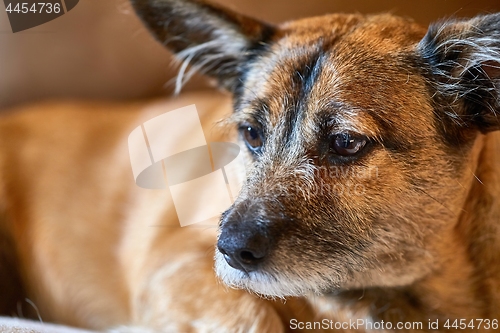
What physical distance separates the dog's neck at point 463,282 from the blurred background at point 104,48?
0.46 metres

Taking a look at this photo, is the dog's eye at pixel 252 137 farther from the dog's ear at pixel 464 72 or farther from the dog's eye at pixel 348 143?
the dog's ear at pixel 464 72

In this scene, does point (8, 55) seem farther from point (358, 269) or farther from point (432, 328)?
point (432, 328)

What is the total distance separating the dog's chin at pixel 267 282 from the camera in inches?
41.1

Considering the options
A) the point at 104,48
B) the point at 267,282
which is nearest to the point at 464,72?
the point at 267,282

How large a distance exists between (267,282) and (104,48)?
3.47 ft

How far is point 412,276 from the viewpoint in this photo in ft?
4.08

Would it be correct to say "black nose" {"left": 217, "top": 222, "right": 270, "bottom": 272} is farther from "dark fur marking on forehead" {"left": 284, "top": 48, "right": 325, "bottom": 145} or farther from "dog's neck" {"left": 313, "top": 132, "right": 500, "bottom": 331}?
"dog's neck" {"left": 313, "top": 132, "right": 500, "bottom": 331}

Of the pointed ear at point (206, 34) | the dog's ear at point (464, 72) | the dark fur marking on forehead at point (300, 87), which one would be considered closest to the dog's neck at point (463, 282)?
the dog's ear at point (464, 72)

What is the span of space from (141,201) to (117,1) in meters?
0.71

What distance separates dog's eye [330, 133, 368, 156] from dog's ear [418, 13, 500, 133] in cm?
24

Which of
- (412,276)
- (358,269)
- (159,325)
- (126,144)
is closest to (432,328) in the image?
(412,276)

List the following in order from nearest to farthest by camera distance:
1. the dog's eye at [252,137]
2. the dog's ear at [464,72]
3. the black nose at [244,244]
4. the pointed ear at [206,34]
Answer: the black nose at [244,244] → the dog's ear at [464,72] → the dog's eye at [252,137] → the pointed ear at [206,34]

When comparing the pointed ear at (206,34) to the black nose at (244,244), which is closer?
the black nose at (244,244)

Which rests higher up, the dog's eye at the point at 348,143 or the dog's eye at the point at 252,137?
the dog's eye at the point at 348,143
